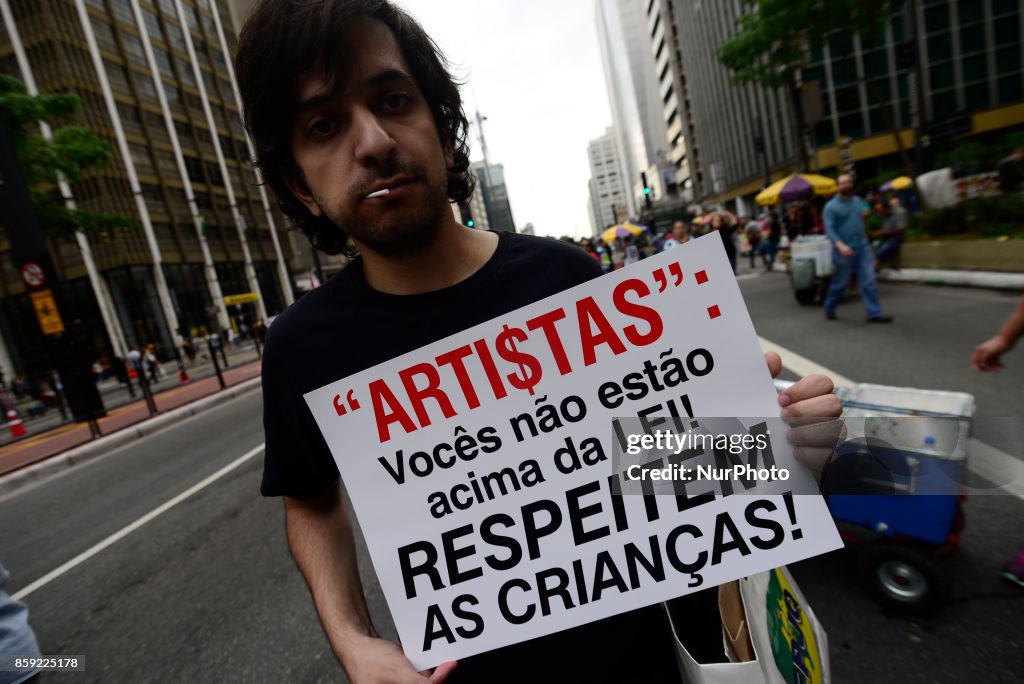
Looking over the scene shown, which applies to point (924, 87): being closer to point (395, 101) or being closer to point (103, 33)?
point (395, 101)

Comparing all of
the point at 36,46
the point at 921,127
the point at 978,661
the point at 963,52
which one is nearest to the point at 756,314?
the point at 978,661

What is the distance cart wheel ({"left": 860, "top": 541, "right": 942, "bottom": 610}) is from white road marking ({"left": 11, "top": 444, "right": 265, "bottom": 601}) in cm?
549

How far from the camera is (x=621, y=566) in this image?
3.30 feet

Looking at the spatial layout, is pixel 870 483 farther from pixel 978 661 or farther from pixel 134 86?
pixel 134 86

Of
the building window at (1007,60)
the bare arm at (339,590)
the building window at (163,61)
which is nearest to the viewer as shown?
the bare arm at (339,590)

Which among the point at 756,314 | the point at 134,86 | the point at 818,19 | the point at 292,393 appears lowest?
the point at 756,314

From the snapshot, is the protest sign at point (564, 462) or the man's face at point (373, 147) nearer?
the protest sign at point (564, 462)

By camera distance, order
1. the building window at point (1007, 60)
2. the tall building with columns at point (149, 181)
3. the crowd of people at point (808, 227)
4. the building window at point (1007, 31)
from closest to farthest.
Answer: the crowd of people at point (808, 227) < the tall building with columns at point (149, 181) < the building window at point (1007, 31) < the building window at point (1007, 60)

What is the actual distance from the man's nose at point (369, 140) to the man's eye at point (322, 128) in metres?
0.07

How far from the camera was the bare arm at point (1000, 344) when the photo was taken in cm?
238

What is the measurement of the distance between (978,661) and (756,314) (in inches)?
313

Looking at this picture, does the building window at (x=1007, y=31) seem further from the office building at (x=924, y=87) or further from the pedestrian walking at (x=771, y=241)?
the pedestrian walking at (x=771, y=241)

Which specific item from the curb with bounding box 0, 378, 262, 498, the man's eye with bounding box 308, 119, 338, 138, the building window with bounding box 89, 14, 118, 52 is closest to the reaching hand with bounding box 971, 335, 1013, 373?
the man's eye with bounding box 308, 119, 338, 138

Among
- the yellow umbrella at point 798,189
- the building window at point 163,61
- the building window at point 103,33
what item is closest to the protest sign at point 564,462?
the yellow umbrella at point 798,189
